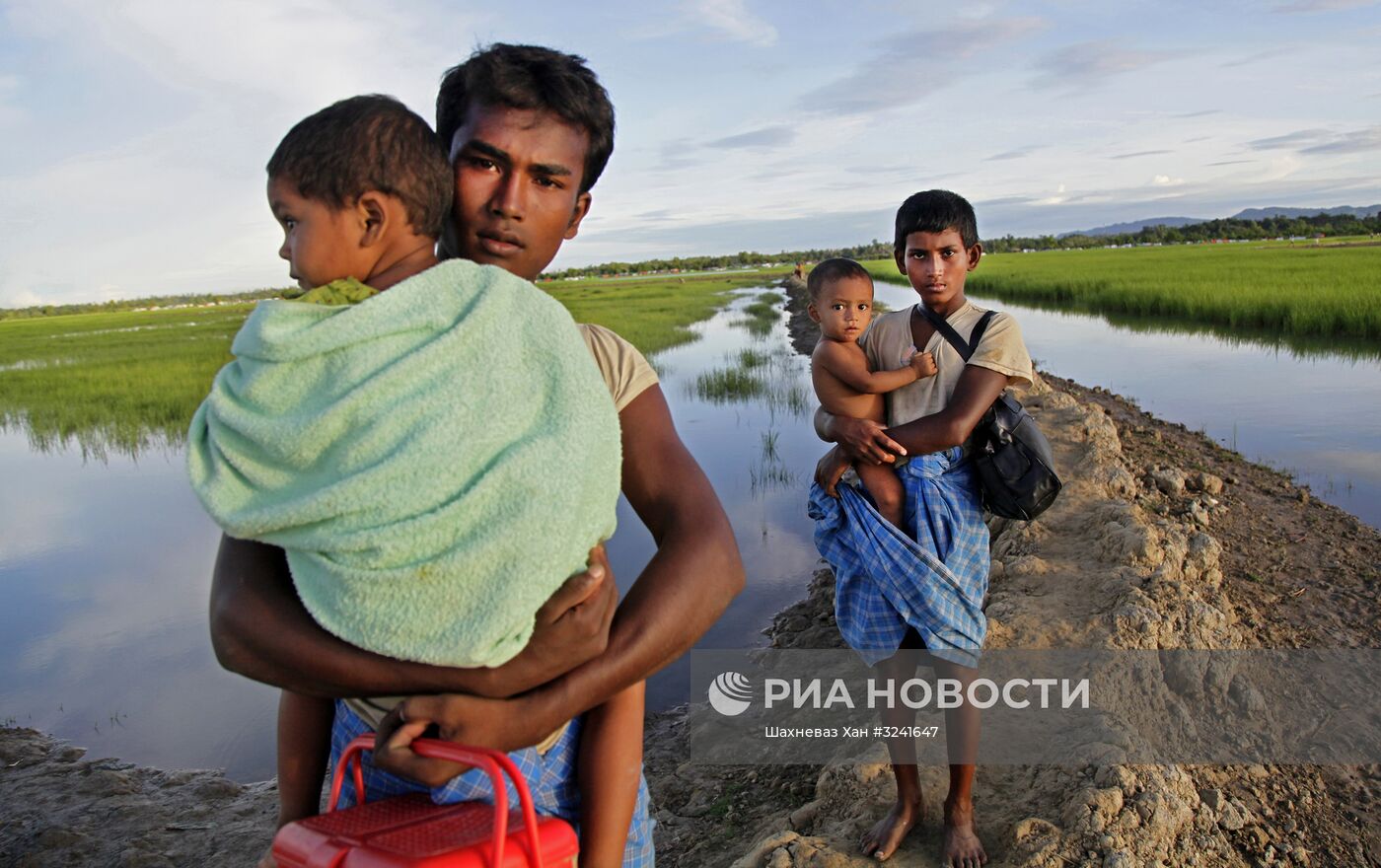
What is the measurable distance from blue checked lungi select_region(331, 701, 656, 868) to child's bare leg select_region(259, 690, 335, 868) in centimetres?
3

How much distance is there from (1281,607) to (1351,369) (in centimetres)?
874

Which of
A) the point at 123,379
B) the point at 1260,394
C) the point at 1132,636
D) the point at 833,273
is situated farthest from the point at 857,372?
the point at 123,379

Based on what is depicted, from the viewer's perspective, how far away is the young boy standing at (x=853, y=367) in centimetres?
231

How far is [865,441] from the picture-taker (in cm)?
228

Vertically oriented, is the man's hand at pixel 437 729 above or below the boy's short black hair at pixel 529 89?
below

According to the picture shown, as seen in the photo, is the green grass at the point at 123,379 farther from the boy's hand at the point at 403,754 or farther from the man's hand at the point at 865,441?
the boy's hand at the point at 403,754

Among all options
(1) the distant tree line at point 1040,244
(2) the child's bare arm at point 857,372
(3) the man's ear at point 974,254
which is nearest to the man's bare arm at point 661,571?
(2) the child's bare arm at point 857,372

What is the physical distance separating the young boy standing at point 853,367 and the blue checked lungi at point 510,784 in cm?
130

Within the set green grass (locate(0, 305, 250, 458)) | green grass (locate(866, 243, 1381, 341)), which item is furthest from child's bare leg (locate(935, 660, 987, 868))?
green grass (locate(866, 243, 1381, 341))

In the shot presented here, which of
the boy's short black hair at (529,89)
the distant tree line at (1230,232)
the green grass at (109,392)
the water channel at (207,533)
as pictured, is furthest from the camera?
the distant tree line at (1230,232)

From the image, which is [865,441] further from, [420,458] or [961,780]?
[420,458]

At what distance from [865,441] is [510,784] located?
4.60 feet

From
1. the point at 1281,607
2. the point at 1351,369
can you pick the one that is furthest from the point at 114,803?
the point at 1351,369

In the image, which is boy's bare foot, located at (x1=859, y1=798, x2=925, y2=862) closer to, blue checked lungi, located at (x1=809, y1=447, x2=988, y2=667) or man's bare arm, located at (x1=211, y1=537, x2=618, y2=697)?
blue checked lungi, located at (x1=809, y1=447, x2=988, y2=667)
